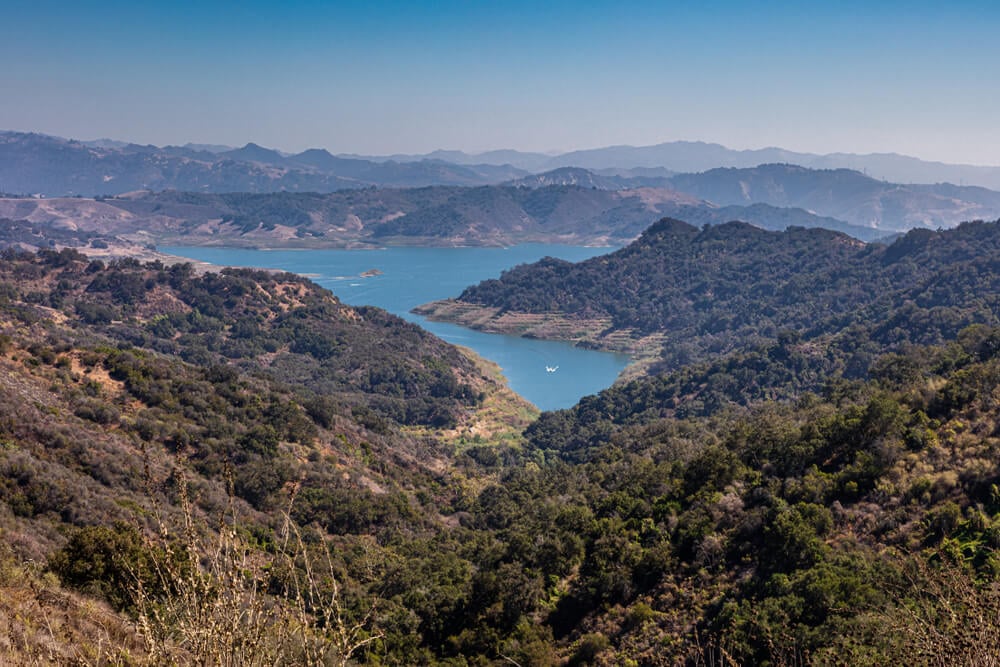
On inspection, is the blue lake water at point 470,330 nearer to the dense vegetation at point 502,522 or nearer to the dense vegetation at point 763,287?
the dense vegetation at point 763,287

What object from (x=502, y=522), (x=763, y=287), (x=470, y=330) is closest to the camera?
(x=502, y=522)

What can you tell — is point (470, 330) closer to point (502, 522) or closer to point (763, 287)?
point (763, 287)

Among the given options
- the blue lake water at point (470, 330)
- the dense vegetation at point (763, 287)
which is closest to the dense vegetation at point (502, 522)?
the dense vegetation at point (763, 287)

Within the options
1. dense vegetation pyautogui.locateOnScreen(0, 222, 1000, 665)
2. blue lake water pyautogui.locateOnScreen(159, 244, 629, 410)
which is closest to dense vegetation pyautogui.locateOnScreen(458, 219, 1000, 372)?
blue lake water pyautogui.locateOnScreen(159, 244, 629, 410)

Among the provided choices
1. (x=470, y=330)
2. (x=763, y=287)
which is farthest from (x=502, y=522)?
(x=763, y=287)

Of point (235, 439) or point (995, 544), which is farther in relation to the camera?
point (235, 439)

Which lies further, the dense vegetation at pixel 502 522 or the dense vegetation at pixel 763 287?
the dense vegetation at pixel 763 287

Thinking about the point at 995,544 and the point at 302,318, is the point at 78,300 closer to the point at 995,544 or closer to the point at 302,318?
the point at 302,318

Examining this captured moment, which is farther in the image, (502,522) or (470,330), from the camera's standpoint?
(470,330)

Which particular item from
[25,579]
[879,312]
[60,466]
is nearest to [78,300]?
[60,466]
